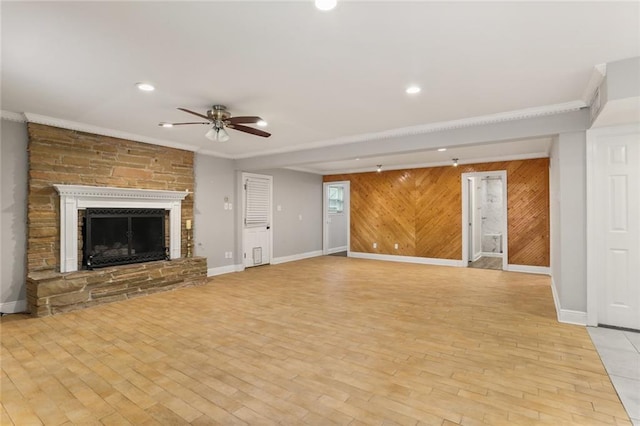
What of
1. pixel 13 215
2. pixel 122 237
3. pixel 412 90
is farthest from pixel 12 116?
pixel 412 90

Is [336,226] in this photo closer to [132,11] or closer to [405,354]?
[405,354]

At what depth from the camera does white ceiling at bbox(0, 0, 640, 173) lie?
195cm

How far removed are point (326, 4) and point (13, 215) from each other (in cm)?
485

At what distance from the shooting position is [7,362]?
276 cm

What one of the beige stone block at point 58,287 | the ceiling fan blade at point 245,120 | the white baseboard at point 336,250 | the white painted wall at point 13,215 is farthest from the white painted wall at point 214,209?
the white baseboard at point 336,250

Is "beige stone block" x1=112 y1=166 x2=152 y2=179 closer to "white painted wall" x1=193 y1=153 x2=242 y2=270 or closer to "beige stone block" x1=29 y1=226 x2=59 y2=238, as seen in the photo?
"white painted wall" x1=193 y1=153 x2=242 y2=270

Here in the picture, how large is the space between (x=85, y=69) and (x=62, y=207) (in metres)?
2.63

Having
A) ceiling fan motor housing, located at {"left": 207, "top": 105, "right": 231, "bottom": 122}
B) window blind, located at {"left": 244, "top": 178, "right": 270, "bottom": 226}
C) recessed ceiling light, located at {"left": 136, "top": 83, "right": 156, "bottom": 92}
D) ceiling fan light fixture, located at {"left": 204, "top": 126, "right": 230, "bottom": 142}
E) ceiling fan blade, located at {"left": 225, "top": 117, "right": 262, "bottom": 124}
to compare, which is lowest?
window blind, located at {"left": 244, "top": 178, "right": 270, "bottom": 226}

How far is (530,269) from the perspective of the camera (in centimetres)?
676

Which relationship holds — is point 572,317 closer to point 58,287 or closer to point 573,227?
point 573,227

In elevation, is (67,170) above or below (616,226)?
above

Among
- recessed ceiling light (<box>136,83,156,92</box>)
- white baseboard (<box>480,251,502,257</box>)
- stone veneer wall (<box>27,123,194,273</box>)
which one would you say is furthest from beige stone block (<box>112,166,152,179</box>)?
white baseboard (<box>480,251,502,257</box>)

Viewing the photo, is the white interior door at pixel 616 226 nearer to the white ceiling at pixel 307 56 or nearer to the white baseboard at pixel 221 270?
the white ceiling at pixel 307 56

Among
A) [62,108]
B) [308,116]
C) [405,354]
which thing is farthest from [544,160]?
[62,108]
